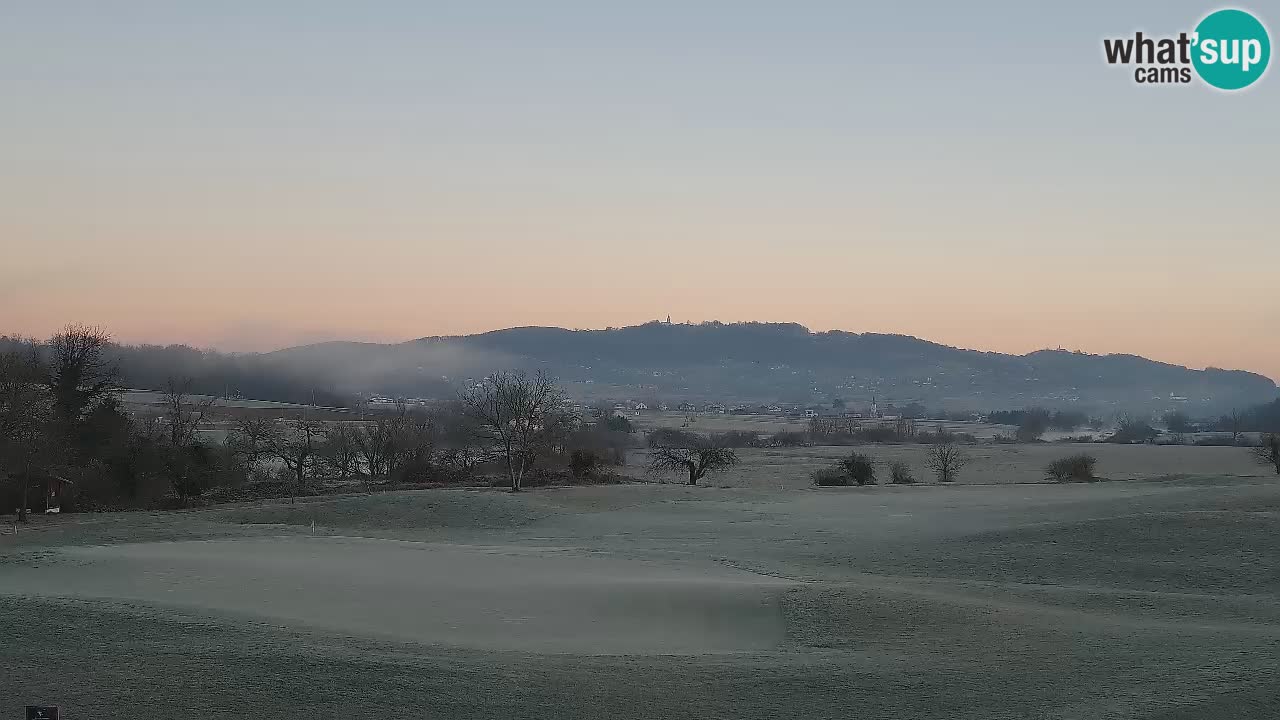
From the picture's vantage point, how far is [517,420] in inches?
1976

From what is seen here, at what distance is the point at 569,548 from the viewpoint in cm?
3011

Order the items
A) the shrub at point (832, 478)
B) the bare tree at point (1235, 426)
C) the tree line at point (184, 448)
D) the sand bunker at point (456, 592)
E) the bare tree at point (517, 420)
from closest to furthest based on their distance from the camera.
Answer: the sand bunker at point (456, 592)
the tree line at point (184, 448)
the bare tree at point (517, 420)
the shrub at point (832, 478)
the bare tree at point (1235, 426)

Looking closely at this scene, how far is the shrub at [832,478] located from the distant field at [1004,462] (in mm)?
1328

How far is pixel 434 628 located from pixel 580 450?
4055 cm

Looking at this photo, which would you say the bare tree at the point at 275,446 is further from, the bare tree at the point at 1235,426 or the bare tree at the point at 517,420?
the bare tree at the point at 1235,426

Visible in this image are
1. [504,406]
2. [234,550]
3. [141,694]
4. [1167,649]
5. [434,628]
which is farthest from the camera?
[504,406]

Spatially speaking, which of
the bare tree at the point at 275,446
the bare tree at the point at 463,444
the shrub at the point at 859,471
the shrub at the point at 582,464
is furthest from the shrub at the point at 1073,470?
the bare tree at the point at 275,446

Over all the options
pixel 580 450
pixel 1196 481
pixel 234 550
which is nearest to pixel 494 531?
pixel 234 550

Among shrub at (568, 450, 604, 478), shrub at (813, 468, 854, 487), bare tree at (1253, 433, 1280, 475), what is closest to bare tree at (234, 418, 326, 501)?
shrub at (568, 450, 604, 478)

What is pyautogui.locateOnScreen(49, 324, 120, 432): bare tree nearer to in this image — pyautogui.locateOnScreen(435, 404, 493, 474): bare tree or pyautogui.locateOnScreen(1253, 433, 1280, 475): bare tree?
pyautogui.locateOnScreen(435, 404, 493, 474): bare tree

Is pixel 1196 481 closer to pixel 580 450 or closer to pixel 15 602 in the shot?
pixel 580 450

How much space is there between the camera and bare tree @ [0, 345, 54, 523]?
3712cm

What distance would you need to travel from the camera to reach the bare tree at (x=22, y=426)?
3712cm

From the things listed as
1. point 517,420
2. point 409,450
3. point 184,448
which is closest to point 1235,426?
point 409,450
